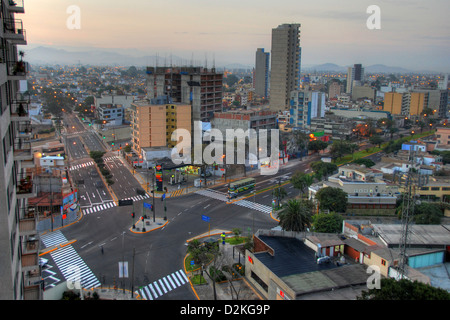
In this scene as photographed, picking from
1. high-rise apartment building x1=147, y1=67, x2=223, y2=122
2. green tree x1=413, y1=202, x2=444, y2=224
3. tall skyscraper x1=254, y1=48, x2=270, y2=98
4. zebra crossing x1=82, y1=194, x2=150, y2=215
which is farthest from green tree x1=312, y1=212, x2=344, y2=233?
tall skyscraper x1=254, y1=48, x2=270, y2=98

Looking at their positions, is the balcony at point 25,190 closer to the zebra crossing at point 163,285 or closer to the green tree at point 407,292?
the zebra crossing at point 163,285

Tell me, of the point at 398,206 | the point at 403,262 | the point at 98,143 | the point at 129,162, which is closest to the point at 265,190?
the point at 398,206

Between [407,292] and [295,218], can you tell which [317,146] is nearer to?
[295,218]

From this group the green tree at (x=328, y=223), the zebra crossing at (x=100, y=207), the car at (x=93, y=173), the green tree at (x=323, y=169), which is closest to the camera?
the green tree at (x=328, y=223)

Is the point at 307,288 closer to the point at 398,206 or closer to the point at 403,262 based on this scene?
the point at 403,262

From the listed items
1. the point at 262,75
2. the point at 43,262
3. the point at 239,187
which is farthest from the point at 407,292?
the point at 262,75

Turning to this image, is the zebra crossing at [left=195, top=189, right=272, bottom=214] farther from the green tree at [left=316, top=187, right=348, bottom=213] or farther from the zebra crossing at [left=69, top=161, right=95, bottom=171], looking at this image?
the zebra crossing at [left=69, top=161, right=95, bottom=171]

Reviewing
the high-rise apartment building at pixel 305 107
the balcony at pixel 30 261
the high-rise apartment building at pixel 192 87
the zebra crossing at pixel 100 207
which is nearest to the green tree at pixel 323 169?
the high-rise apartment building at pixel 192 87

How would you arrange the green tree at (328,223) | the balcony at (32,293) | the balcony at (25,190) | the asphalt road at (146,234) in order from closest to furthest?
the balcony at (25,190) → the balcony at (32,293) → the asphalt road at (146,234) → the green tree at (328,223)
